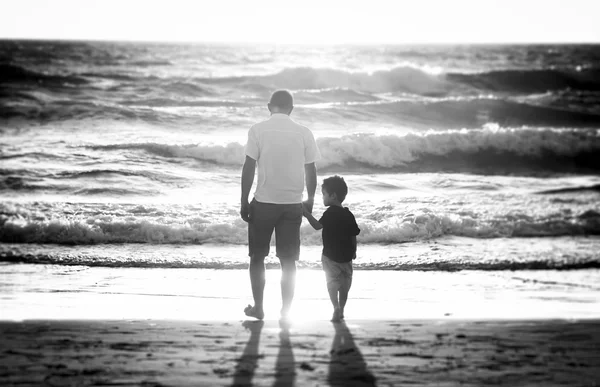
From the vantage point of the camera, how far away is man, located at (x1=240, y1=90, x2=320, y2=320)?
5.05 m

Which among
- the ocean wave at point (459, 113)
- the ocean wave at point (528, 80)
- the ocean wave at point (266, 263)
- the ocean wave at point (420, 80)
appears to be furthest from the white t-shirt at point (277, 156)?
the ocean wave at point (528, 80)

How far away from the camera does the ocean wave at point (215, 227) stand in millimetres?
9305

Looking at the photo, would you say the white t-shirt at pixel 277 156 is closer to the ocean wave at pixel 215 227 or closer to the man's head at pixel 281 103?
the man's head at pixel 281 103

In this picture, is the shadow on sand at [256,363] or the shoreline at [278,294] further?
the shoreline at [278,294]

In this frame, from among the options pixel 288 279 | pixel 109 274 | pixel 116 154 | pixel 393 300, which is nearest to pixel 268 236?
pixel 288 279

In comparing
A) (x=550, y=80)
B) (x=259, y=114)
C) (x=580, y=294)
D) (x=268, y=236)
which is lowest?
(x=580, y=294)

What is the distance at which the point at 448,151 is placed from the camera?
1802cm

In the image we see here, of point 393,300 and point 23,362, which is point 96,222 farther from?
point 23,362

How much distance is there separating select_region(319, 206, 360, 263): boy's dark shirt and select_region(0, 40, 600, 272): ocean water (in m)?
2.73

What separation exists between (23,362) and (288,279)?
197cm

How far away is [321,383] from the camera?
3.62m

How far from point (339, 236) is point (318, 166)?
11.0 meters

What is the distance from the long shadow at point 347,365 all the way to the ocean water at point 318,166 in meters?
3.71

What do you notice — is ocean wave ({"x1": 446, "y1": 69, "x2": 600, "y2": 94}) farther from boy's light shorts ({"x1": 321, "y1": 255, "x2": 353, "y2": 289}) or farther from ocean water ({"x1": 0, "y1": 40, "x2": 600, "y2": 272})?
boy's light shorts ({"x1": 321, "y1": 255, "x2": 353, "y2": 289})
